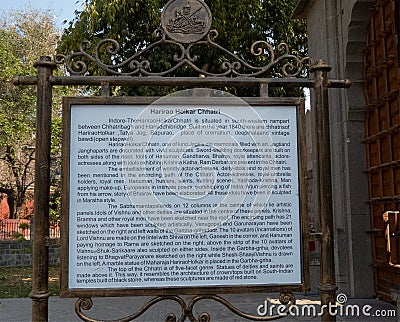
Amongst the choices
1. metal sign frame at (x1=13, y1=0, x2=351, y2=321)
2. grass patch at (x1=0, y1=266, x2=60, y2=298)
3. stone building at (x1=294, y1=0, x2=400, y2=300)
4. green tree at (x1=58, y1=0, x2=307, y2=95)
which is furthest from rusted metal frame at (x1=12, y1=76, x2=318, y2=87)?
green tree at (x1=58, y1=0, x2=307, y2=95)

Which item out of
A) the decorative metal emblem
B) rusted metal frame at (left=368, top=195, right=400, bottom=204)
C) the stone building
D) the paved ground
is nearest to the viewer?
the decorative metal emblem

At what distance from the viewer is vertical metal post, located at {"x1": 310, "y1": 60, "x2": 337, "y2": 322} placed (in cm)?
350

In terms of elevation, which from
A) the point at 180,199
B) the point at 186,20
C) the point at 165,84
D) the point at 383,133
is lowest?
the point at 180,199

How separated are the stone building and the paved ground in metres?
0.50

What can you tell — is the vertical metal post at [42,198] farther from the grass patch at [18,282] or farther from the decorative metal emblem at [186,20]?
the grass patch at [18,282]

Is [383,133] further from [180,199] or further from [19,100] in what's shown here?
[19,100]

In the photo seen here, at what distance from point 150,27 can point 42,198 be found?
966 centimetres

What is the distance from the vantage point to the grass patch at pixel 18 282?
33.1 feet

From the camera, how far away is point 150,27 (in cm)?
1241

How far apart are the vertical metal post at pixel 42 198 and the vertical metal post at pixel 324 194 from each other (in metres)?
1.92

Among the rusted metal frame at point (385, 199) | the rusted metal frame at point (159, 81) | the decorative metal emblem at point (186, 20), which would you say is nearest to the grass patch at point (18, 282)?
the rusted metal frame at point (385, 199)

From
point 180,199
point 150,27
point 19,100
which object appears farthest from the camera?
point 19,100

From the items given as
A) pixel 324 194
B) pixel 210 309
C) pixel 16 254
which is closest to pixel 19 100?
pixel 16 254

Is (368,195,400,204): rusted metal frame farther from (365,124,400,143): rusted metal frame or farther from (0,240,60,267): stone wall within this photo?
(0,240,60,267): stone wall
